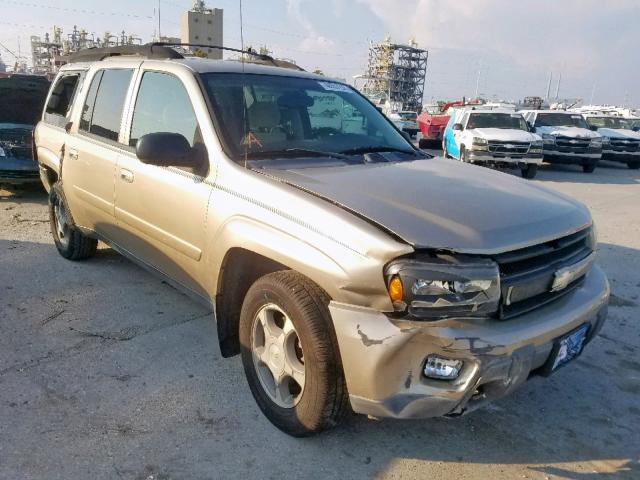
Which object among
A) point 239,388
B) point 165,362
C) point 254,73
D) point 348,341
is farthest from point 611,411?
point 254,73

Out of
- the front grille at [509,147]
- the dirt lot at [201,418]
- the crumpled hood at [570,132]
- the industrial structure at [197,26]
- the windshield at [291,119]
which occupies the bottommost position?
the dirt lot at [201,418]

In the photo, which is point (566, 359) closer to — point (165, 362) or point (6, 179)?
point (165, 362)

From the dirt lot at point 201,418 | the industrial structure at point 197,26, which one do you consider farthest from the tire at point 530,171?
the dirt lot at point 201,418

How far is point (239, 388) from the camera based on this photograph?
10.5ft

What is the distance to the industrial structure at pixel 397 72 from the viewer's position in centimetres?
9506

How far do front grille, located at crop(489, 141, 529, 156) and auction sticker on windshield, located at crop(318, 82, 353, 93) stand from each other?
31.8 ft

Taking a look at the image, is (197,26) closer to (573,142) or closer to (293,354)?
(293,354)

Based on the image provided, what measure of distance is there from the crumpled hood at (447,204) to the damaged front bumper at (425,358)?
13.4 inches

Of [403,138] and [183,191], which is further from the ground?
[403,138]

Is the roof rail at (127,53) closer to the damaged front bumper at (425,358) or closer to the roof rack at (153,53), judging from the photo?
the roof rack at (153,53)

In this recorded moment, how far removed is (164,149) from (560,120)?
15.9m

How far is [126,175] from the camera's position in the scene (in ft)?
12.5

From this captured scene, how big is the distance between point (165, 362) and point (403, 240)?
6.54ft

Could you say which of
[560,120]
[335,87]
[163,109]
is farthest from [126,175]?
[560,120]
